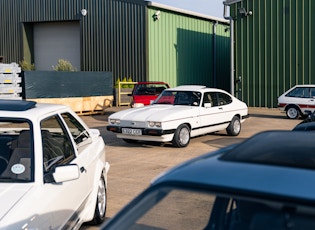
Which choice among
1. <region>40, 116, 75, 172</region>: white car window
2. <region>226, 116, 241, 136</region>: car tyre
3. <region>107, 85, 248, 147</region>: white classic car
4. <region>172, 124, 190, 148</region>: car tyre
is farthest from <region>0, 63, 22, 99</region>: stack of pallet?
<region>40, 116, 75, 172</region>: white car window

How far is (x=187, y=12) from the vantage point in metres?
29.2

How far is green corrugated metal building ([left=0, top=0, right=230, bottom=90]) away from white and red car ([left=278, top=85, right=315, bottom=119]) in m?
8.99

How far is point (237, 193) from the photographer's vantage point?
1977 millimetres

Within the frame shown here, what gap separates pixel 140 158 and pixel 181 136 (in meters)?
1.53

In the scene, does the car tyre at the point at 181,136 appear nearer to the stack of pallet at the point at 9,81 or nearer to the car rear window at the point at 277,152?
the stack of pallet at the point at 9,81

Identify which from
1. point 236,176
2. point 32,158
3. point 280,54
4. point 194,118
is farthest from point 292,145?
point 280,54

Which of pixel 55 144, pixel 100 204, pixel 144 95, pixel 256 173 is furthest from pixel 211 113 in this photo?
pixel 256 173

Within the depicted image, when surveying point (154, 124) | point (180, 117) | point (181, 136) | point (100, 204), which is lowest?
point (100, 204)

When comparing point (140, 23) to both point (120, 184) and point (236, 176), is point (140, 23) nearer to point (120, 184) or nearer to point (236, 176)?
point (120, 184)

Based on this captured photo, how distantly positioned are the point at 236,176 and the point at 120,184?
613 centimetres

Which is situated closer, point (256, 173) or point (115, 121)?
point (256, 173)

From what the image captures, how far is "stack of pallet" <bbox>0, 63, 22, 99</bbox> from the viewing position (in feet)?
58.4

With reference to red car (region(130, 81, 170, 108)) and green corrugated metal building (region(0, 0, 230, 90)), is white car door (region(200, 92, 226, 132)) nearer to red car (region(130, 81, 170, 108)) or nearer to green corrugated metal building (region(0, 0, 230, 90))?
red car (region(130, 81, 170, 108))

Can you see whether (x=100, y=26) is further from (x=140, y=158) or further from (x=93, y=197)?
(x=93, y=197)
